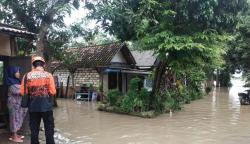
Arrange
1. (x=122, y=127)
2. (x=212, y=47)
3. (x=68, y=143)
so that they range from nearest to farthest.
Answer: (x=68, y=143) → (x=122, y=127) → (x=212, y=47)

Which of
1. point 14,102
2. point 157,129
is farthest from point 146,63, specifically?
point 14,102

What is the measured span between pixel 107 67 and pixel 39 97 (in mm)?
16402

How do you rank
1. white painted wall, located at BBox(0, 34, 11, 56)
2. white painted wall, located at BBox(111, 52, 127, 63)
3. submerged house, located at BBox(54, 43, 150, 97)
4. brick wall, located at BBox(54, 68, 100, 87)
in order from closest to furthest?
white painted wall, located at BBox(0, 34, 11, 56)
submerged house, located at BBox(54, 43, 150, 97)
white painted wall, located at BBox(111, 52, 127, 63)
brick wall, located at BBox(54, 68, 100, 87)

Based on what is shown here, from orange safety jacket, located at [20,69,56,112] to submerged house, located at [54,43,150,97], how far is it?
1608cm

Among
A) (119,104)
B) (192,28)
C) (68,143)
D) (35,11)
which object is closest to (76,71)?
(119,104)

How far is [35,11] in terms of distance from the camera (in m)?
14.5

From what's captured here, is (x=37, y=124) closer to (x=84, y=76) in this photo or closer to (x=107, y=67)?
(x=107, y=67)

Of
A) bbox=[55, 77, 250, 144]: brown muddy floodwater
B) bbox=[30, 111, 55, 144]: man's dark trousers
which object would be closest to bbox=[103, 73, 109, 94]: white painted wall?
bbox=[55, 77, 250, 144]: brown muddy floodwater

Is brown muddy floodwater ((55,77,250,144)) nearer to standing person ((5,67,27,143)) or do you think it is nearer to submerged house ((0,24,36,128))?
standing person ((5,67,27,143))

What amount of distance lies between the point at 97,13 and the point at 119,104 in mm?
5690

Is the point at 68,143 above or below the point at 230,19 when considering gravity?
below

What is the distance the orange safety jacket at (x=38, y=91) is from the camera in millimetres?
6398

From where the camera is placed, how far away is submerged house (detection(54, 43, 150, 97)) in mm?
23341

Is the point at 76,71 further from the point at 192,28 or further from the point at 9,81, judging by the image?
the point at 9,81
